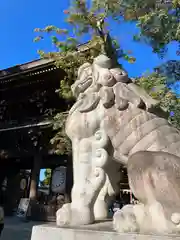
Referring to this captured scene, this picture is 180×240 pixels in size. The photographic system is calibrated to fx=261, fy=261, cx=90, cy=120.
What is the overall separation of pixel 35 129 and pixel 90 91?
7715 mm

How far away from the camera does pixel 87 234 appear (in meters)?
1.83

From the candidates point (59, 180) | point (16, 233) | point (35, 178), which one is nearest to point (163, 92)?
point (16, 233)

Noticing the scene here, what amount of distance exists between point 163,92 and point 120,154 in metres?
3.02

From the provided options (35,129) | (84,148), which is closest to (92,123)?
(84,148)

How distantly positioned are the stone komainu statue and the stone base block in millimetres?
85

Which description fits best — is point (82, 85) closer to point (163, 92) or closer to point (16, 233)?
point (163, 92)

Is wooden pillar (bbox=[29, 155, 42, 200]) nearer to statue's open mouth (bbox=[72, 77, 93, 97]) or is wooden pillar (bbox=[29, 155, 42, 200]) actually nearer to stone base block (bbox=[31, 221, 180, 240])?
statue's open mouth (bbox=[72, 77, 93, 97])

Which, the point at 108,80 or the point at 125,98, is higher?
the point at 108,80

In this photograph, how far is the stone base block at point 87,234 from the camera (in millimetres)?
1654

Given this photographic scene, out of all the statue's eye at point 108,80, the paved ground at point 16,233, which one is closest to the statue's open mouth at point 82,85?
the statue's eye at point 108,80

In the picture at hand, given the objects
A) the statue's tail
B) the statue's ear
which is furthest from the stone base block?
the statue's ear

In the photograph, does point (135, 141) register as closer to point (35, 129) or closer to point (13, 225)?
point (13, 225)

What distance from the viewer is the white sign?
9.49m

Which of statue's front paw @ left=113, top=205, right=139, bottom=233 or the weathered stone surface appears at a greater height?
statue's front paw @ left=113, top=205, right=139, bottom=233
